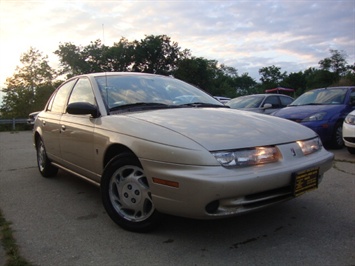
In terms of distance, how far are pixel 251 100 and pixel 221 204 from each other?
8495mm

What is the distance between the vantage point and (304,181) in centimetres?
274

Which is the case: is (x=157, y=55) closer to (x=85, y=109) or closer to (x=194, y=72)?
(x=194, y=72)

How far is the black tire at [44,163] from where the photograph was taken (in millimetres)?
4863

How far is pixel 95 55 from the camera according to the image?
177ft

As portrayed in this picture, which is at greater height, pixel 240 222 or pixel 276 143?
pixel 276 143

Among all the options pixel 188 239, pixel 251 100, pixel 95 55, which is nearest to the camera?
pixel 188 239

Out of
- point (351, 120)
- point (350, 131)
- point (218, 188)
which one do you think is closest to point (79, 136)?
point (218, 188)

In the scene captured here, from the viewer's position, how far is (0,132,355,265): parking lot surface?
8.01ft

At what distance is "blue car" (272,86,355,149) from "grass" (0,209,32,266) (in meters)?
6.10

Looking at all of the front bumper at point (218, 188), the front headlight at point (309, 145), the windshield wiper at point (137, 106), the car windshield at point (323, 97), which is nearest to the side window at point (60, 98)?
the windshield wiper at point (137, 106)

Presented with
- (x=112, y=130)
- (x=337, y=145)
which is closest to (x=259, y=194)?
(x=112, y=130)

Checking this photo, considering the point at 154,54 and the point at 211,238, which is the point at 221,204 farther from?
the point at 154,54

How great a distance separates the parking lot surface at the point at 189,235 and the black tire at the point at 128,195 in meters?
0.11

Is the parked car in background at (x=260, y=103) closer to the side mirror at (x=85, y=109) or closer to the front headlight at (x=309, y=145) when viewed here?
the front headlight at (x=309, y=145)
